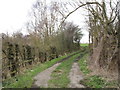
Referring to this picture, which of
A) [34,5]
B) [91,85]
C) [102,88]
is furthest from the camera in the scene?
[34,5]

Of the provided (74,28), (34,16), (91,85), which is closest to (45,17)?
(34,16)

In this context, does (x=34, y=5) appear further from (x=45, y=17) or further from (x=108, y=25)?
(x=108, y=25)

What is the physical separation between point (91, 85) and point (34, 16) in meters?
24.3

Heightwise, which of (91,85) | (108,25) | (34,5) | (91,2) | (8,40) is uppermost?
(34,5)

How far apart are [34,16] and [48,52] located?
11.3m

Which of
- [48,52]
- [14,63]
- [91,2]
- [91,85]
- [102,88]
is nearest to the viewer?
[102,88]

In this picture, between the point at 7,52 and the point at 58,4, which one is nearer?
the point at 7,52

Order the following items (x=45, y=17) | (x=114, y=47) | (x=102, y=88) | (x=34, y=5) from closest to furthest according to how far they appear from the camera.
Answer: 1. (x=102, y=88)
2. (x=114, y=47)
3. (x=45, y=17)
4. (x=34, y=5)

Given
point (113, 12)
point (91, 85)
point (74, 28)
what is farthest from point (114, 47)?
point (74, 28)

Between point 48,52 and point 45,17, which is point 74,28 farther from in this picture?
point 48,52

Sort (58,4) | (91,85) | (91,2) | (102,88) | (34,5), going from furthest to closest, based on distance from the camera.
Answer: (34,5), (58,4), (91,2), (91,85), (102,88)

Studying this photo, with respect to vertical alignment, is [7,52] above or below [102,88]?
above

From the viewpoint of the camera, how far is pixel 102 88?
18.7 ft

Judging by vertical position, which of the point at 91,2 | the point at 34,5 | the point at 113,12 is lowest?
the point at 113,12
